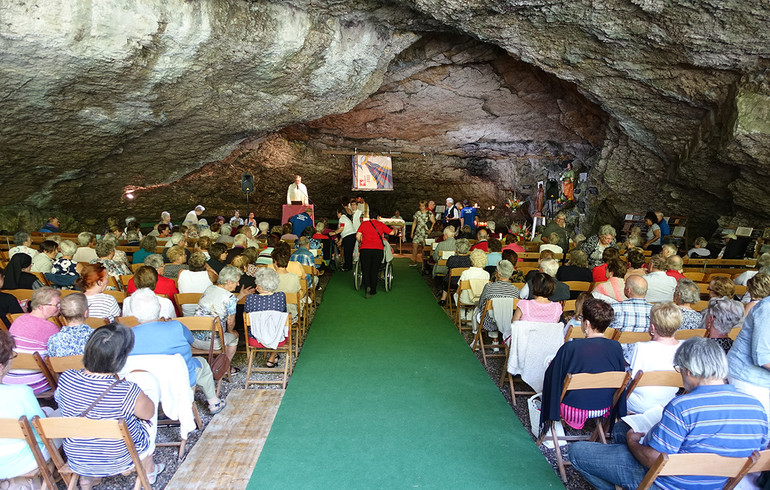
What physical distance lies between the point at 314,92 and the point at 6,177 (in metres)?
4.90

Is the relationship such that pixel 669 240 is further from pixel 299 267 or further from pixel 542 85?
pixel 299 267

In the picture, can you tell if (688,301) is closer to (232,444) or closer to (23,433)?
(232,444)

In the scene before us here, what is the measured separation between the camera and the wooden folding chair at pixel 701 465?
71.3 inches

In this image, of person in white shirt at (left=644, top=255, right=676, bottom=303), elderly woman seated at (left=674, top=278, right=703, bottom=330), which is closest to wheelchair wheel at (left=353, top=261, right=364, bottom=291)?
person in white shirt at (left=644, top=255, right=676, bottom=303)

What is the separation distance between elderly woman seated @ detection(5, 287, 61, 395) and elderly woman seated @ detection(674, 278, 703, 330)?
487 cm

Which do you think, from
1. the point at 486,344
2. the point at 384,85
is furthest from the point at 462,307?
the point at 384,85

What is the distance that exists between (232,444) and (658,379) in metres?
2.95

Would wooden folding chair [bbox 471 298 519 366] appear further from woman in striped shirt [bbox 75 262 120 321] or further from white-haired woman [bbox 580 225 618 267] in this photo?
woman in striped shirt [bbox 75 262 120 321]

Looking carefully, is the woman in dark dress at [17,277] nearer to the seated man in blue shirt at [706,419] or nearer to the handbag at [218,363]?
the handbag at [218,363]

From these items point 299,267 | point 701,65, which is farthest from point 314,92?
point 701,65

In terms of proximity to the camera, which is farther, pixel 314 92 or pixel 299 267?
pixel 314 92

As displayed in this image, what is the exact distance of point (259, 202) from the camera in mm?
14828

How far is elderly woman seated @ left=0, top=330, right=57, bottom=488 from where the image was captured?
2123 mm

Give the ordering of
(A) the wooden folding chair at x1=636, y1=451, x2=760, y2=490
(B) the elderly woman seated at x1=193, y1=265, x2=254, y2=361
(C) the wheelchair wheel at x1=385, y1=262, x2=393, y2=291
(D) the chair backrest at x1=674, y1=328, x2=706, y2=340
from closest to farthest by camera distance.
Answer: (A) the wooden folding chair at x1=636, y1=451, x2=760, y2=490 → (D) the chair backrest at x1=674, y1=328, x2=706, y2=340 → (B) the elderly woman seated at x1=193, y1=265, x2=254, y2=361 → (C) the wheelchair wheel at x1=385, y1=262, x2=393, y2=291
